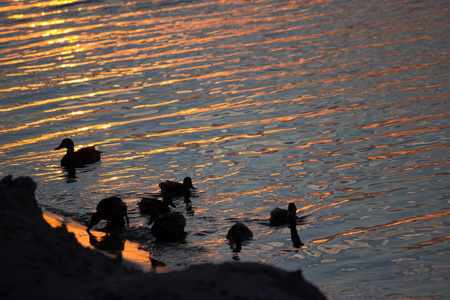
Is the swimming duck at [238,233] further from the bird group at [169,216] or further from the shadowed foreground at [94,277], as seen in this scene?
the shadowed foreground at [94,277]

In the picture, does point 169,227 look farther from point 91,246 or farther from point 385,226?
point 385,226

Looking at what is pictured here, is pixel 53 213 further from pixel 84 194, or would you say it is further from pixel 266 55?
pixel 266 55

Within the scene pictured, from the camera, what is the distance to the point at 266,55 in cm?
2262

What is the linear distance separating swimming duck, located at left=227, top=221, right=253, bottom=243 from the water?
22 cm

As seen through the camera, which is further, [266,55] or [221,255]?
[266,55]

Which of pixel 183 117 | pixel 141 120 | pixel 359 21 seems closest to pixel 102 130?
pixel 141 120

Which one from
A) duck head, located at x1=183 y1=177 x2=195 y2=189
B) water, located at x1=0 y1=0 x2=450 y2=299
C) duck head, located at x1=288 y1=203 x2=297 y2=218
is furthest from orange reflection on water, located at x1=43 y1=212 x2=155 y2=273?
duck head, located at x1=288 y1=203 x2=297 y2=218

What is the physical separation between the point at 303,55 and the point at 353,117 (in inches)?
270

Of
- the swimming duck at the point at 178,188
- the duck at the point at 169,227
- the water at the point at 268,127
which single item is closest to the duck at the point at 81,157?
the water at the point at 268,127

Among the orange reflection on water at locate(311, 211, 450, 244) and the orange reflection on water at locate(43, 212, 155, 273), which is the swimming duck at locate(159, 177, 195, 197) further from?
the orange reflection on water at locate(311, 211, 450, 244)

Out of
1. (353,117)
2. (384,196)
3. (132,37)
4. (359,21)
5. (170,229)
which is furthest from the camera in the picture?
(132,37)

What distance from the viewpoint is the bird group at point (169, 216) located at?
9.73 meters

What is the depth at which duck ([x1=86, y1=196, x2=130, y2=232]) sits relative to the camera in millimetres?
10547

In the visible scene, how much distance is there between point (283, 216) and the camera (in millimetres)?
10094
